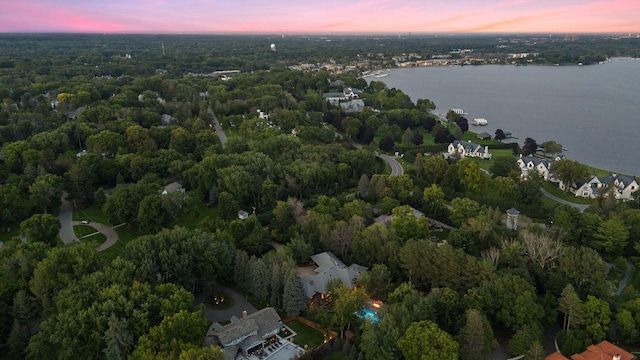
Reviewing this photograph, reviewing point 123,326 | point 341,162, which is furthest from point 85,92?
point 123,326

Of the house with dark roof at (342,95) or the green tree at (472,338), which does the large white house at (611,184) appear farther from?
the house with dark roof at (342,95)

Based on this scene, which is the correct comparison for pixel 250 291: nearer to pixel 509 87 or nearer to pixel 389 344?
pixel 389 344

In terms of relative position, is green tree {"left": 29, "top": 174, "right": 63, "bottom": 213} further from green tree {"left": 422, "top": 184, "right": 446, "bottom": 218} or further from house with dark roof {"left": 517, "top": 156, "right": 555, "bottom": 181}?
house with dark roof {"left": 517, "top": 156, "right": 555, "bottom": 181}

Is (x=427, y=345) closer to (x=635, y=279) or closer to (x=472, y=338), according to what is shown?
(x=472, y=338)

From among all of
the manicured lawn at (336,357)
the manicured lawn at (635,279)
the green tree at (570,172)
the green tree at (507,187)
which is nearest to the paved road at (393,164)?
the green tree at (507,187)

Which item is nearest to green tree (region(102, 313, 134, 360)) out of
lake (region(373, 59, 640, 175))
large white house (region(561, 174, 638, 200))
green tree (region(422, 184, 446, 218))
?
green tree (region(422, 184, 446, 218))

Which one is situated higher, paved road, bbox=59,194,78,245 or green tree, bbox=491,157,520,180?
green tree, bbox=491,157,520,180
